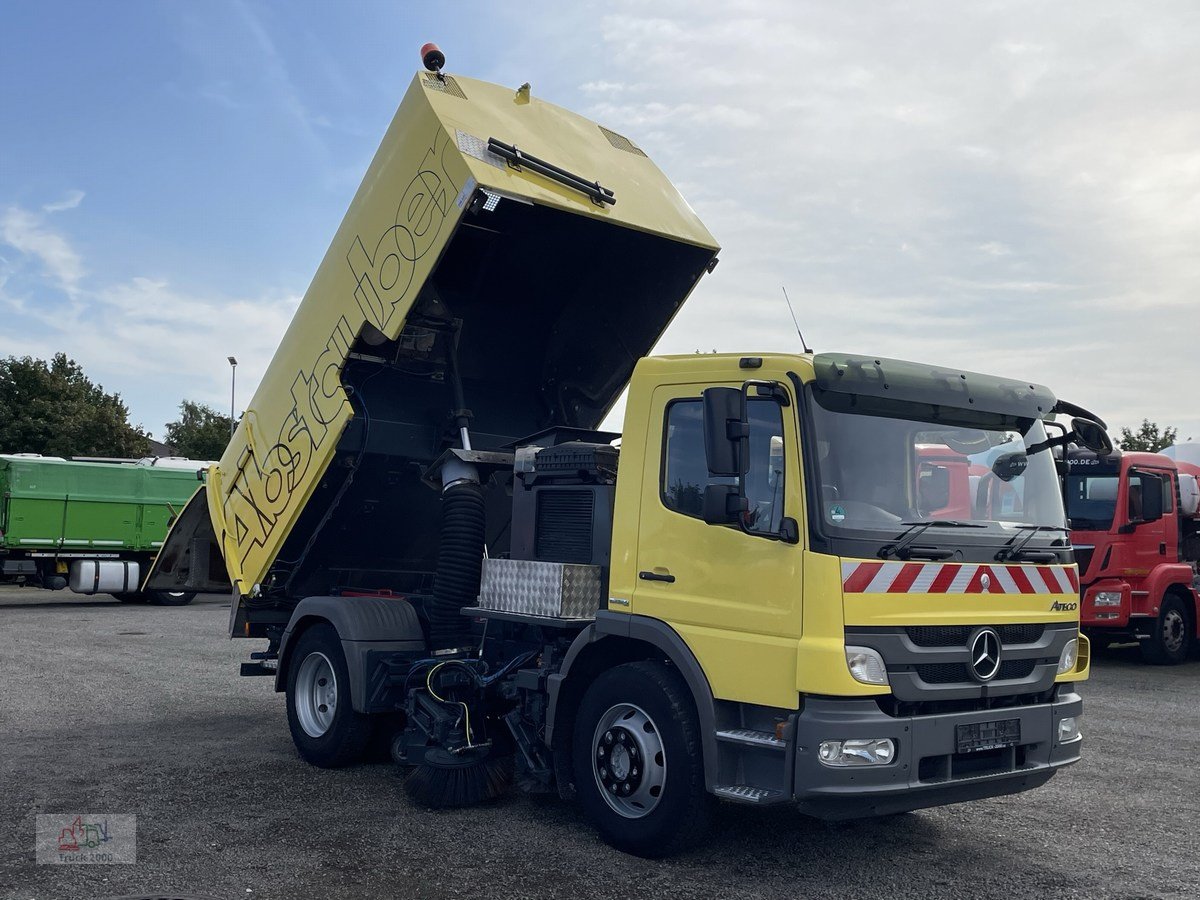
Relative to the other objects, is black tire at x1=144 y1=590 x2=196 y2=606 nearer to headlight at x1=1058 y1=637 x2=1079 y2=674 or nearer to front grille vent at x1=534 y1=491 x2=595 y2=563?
front grille vent at x1=534 y1=491 x2=595 y2=563

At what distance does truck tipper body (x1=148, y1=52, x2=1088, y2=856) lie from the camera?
4895 millimetres

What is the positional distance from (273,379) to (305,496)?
48.1 inches

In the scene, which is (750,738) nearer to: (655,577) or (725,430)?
(655,577)

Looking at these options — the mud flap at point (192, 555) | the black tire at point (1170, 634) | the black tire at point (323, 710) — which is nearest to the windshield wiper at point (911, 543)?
the black tire at point (323, 710)

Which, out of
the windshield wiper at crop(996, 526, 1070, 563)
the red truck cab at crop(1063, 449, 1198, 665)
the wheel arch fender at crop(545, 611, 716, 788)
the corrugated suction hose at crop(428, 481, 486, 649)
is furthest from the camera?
the red truck cab at crop(1063, 449, 1198, 665)

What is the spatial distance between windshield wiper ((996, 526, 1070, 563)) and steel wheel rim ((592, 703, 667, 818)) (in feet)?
6.13

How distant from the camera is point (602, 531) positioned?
6.05m

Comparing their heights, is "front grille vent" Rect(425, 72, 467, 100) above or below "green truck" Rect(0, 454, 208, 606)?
above

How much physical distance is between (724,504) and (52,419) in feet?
151

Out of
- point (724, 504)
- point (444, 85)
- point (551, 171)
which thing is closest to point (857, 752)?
point (724, 504)

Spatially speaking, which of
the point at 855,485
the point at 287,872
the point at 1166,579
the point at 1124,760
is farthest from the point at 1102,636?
the point at 287,872

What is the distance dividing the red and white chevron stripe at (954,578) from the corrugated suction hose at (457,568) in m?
2.78

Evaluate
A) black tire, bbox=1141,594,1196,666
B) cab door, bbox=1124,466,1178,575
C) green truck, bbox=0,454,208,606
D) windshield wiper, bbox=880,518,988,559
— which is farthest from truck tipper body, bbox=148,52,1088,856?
green truck, bbox=0,454,208,606

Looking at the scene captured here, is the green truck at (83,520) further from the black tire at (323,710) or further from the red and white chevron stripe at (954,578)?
the red and white chevron stripe at (954,578)
